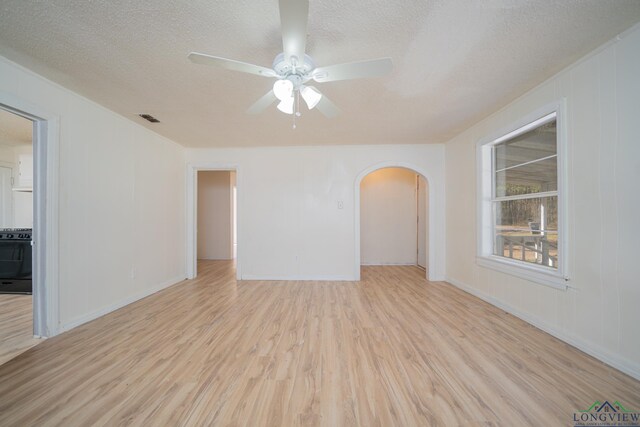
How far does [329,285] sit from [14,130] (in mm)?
5345

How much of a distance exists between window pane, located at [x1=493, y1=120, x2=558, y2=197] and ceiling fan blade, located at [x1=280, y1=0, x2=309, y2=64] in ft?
8.83

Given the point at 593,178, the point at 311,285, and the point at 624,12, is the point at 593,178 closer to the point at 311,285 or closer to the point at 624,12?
the point at 624,12

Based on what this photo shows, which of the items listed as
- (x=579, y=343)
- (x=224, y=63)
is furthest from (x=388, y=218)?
(x=224, y=63)

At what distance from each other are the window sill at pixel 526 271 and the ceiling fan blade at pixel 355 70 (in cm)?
248

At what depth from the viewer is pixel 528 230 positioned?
106 inches

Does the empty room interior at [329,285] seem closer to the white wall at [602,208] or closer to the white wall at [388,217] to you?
the white wall at [602,208]

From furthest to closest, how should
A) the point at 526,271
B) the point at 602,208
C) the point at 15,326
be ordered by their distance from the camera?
1. the point at 526,271
2. the point at 15,326
3. the point at 602,208

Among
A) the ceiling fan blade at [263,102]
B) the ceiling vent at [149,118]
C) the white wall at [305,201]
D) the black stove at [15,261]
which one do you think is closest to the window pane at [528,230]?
the white wall at [305,201]

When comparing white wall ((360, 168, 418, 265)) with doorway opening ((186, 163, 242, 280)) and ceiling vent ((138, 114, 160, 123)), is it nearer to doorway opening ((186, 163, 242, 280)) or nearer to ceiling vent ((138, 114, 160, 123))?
doorway opening ((186, 163, 242, 280))

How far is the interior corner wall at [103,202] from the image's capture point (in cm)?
235

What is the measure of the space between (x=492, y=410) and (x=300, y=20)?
8.22 feet

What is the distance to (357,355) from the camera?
1938 mm

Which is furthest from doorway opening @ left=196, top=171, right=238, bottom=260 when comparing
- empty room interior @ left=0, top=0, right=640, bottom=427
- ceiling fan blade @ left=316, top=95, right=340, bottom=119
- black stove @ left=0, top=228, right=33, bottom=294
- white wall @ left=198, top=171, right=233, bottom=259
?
ceiling fan blade @ left=316, top=95, right=340, bottom=119

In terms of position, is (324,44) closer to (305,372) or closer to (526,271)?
(305,372)
